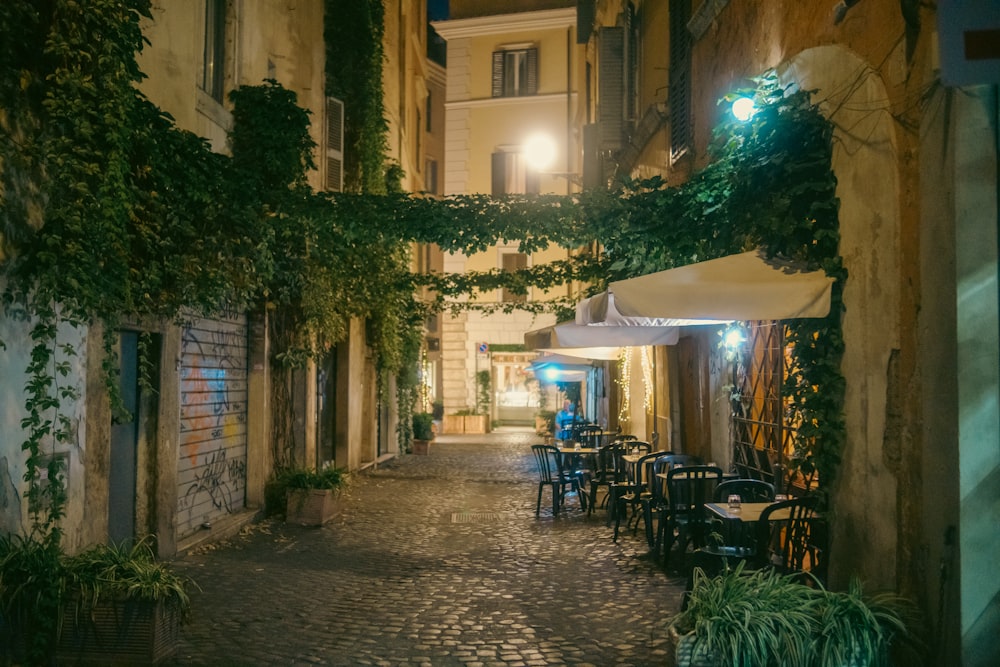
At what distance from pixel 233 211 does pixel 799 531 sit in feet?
19.4

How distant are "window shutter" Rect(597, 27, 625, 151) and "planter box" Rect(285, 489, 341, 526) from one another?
8352 millimetres

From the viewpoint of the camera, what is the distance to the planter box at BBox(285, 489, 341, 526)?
10641 mm

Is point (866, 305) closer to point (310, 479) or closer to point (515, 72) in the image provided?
point (310, 479)

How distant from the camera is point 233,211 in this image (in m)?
8.01

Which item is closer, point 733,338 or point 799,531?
point 799,531

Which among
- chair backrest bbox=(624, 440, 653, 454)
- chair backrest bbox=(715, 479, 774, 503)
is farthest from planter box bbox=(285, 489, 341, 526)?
chair backrest bbox=(715, 479, 774, 503)

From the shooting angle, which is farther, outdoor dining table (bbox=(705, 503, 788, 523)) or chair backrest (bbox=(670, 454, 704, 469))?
chair backrest (bbox=(670, 454, 704, 469))

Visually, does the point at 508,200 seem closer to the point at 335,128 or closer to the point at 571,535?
the point at 571,535

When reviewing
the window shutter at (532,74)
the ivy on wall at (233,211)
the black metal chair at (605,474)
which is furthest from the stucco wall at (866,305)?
the window shutter at (532,74)

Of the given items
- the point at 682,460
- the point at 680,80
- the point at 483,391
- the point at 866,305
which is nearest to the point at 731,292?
the point at 866,305

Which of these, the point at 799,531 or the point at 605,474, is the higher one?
the point at 799,531

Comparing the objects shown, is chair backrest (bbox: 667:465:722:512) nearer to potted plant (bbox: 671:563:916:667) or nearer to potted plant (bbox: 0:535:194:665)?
potted plant (bbox: 671:563:916:667)

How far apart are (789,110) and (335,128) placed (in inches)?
410

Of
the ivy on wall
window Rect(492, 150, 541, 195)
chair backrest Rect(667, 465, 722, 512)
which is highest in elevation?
window Rect(492, 150, 541, 195)
